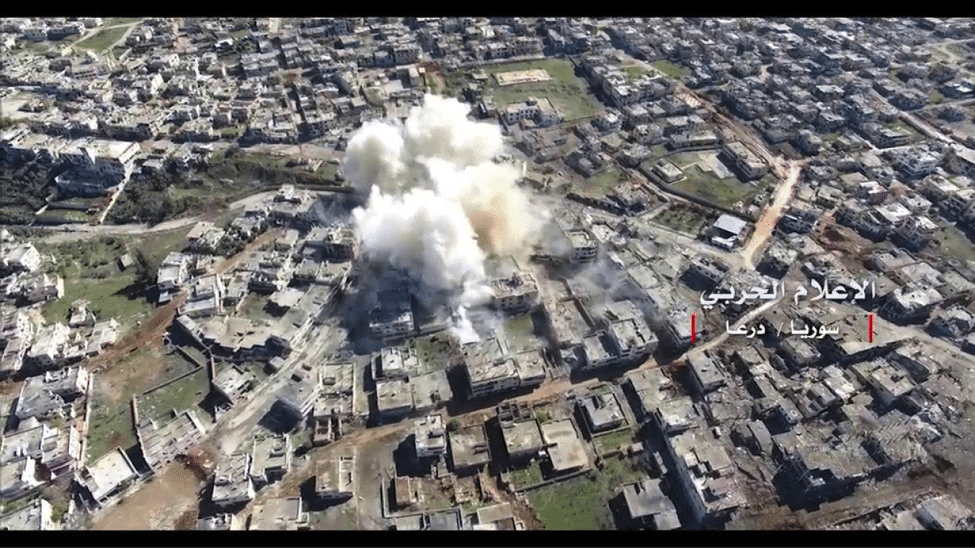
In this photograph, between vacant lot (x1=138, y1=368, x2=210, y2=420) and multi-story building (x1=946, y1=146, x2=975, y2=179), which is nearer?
vacant lot (x1=138, y1=368, x2=210, y2=420)

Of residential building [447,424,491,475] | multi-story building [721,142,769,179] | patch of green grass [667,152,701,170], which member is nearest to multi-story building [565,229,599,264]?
residential building [447,424,491,475]

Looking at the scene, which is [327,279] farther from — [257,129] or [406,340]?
[257,129]

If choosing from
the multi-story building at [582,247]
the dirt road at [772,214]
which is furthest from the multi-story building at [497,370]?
the dirt road at [772,214]

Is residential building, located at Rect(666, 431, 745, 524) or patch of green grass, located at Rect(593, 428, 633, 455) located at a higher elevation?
residential building, located at Rect(666, 431, 745, 524)

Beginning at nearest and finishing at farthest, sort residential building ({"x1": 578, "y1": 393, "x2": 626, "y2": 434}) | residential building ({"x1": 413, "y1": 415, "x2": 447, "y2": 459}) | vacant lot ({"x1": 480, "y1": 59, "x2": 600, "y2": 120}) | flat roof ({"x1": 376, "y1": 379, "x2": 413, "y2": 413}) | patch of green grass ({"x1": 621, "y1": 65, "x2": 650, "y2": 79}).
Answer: residential building ({"x1": 413, "y1": 415, "x2": 447, "y2": 459})
residential building ({"x1": 578, "y1": 393, "x2": 626, "y2": 434})
flat roof ({"x1": 376, "y1": 379, "x2": 413, "y2": 413})
vacant lot ({"x1": 480, "y1": 59, "x2": 600, "y2": 120})
patch of green grass ({"x1": 621, "y1": 65, "x2": 650, "y2": 79})

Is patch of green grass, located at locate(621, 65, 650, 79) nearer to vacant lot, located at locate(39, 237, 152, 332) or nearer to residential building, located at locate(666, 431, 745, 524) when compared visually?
residential building, located at locate(666, 431, 745, 524)

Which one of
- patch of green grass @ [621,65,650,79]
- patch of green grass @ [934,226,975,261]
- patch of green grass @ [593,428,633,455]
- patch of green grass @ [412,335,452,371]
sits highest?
patch of green grass @ [621,65,650,79]

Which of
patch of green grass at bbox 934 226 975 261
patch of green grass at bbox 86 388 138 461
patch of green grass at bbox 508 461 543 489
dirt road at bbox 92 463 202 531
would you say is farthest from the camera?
patch of green grass at bbox 934 226 975 261

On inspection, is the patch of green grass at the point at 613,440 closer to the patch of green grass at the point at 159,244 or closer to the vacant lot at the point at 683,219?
the vacant lot at the point at 683,219
